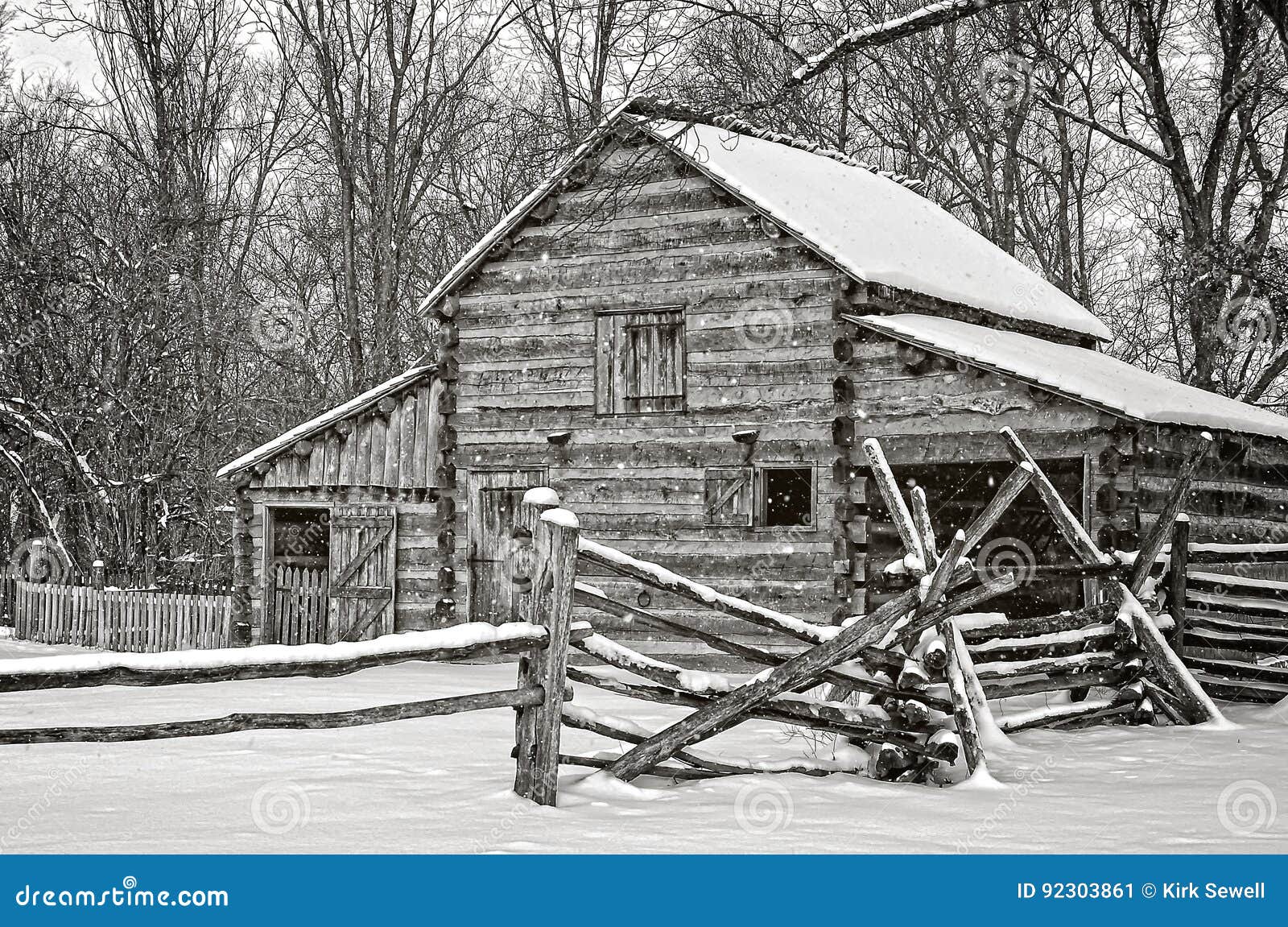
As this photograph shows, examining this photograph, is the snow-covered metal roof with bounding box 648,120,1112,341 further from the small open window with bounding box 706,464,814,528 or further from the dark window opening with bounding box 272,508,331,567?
the dark window opening with bounding box 272,508,331,567

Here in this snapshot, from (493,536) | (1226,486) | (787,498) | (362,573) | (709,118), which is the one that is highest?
(709,118)

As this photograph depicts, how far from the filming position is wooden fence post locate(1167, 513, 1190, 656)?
11.3 metres

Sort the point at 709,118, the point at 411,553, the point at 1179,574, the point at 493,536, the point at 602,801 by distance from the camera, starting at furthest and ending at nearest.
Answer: the point at 411,553 → the point at 493,536 → the point at 1179,574 → the point at 709,118 → the point at 602,801

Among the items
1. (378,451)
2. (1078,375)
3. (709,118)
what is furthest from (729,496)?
(709,118)

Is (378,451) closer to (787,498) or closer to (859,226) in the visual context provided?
(787,498)

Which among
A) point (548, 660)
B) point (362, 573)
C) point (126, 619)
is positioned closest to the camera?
point (548, 660)

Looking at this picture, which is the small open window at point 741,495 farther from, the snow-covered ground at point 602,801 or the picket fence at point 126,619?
the picket fence at point 126,619

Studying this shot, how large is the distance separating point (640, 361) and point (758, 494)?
2.33 metres

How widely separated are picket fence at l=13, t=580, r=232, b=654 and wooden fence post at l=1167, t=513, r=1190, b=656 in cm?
1281

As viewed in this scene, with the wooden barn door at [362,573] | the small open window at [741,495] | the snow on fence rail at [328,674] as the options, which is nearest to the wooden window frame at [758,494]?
the small open window at [741,495]

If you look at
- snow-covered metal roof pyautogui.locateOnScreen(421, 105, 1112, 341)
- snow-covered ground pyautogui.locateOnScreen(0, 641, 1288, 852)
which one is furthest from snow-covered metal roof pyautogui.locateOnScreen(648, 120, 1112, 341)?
snow-covered ground pyautogui.locateOnScreen(0, 641, 1288, 852)

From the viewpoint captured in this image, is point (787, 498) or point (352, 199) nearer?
point (787, 498)

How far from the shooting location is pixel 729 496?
16.2 metres

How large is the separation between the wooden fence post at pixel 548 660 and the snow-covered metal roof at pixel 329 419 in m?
11.7
